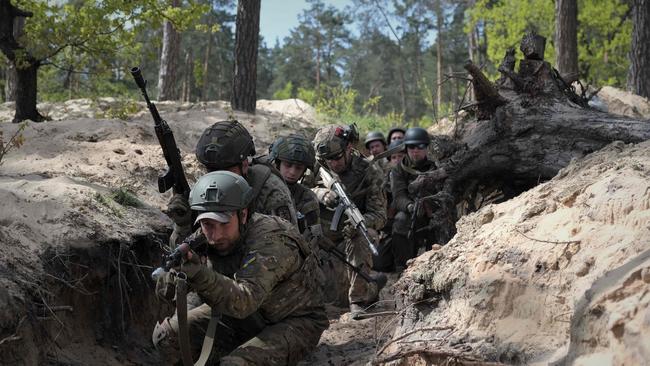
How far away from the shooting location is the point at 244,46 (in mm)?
12047

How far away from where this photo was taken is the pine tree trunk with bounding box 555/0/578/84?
48.5ft

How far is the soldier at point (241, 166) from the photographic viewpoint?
5.43 m

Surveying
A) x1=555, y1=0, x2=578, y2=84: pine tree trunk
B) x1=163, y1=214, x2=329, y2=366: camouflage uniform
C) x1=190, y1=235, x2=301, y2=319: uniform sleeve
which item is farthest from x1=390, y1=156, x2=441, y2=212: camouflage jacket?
x1=555, y1=0, x2=578, y2=84: pine tree trunk

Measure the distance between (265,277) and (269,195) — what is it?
1338 millimetres

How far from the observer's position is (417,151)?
9.19 m

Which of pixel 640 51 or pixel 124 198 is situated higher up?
pixel 640 51

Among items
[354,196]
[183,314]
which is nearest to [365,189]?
[354,196]

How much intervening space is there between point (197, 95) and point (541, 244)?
39.3m

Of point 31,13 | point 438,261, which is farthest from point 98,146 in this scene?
point 438,261

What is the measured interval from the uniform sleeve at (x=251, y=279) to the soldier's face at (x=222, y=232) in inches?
6.1

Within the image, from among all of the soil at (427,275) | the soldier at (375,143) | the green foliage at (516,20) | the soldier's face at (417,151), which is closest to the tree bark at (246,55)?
the soldier at (375,143)

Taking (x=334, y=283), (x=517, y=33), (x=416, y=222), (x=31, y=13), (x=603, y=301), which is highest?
(x=517, y=33)

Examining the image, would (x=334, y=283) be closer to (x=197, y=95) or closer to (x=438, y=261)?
(x=438, y=261)

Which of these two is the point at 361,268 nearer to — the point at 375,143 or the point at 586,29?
the point at 375,143
